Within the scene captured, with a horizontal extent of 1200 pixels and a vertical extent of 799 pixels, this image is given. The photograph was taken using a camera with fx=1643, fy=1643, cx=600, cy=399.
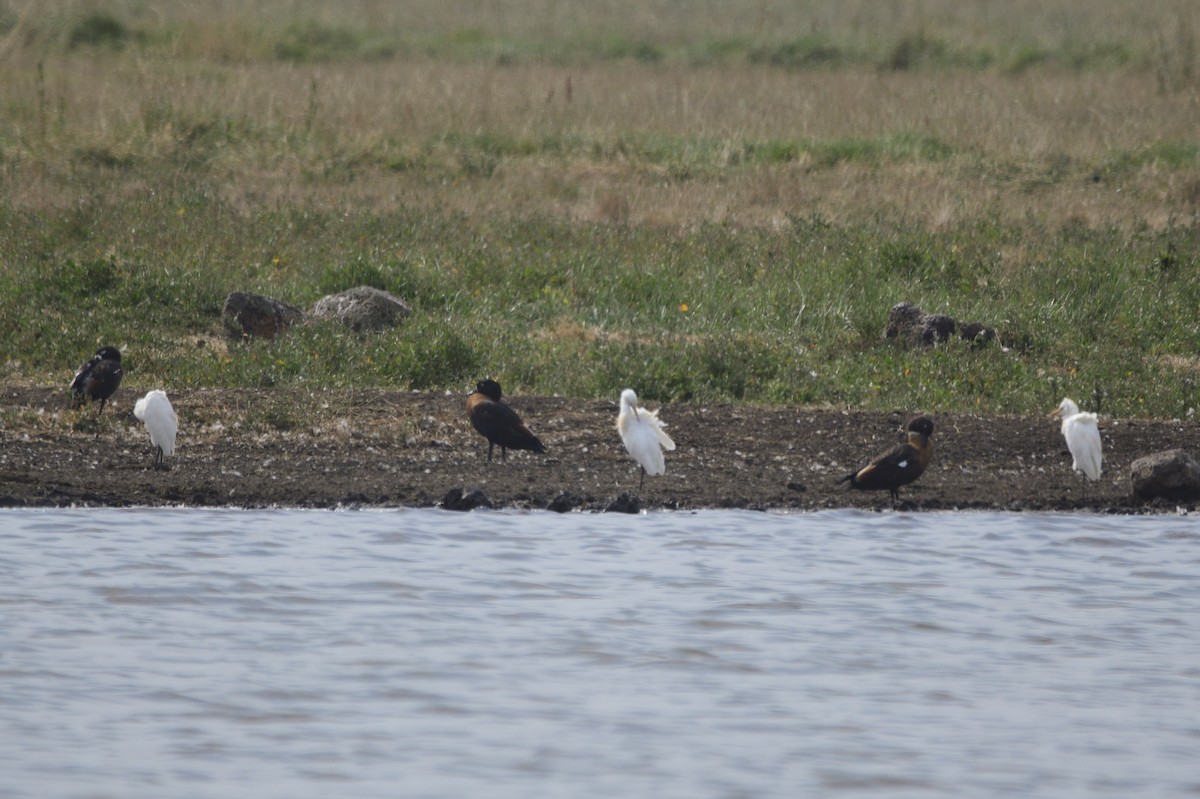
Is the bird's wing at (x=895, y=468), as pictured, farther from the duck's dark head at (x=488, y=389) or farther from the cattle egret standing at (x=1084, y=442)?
the duck's dark head at (x=488, y=389)

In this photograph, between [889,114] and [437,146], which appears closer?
[437,146]

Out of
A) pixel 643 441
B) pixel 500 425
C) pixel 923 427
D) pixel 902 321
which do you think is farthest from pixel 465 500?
pixel 902 321

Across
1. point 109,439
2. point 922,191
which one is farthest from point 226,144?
point 109,439

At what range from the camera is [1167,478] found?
34.2ft

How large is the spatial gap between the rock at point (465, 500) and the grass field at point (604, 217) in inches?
→ 114

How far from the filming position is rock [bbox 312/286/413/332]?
45.4ft

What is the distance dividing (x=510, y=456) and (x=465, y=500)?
1.38m

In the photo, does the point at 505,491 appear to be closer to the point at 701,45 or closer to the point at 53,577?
the point at 53,577

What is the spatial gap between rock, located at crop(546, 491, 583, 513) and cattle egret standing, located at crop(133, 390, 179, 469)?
246 cm

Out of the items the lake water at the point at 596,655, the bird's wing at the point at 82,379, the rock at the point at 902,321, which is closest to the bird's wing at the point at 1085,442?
the lake water at the point at 596,655

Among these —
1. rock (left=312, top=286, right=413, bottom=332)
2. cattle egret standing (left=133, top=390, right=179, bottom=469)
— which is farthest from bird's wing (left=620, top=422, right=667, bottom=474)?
rock (left=312, top=286, right=413, bottom=332)

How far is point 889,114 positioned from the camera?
928 inches

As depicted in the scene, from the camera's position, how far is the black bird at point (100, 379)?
436 inches

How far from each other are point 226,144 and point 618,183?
4.94 meters
